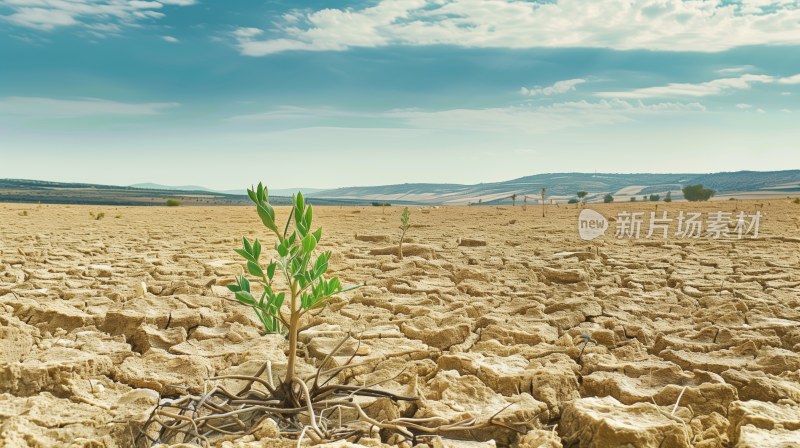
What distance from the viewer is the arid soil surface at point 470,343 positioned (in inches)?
72.7

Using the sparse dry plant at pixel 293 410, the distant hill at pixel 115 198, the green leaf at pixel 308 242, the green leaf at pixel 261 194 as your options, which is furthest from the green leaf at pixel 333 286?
the distant hill at pixel 115 198

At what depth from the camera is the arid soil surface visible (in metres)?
1.85

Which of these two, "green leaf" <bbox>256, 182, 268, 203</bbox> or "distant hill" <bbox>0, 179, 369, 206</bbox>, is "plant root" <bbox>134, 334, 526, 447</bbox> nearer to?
"green leaf" <bbox>256, 182, 268, 203</bbox>

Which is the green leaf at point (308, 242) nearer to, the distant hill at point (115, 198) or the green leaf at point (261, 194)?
the green leaf at point (261, 194)

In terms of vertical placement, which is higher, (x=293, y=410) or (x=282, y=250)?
(x=282, y=250)

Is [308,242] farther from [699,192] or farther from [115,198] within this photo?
[115,198]

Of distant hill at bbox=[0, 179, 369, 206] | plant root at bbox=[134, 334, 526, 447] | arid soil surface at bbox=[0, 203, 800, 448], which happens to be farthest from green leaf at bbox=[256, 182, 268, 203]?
distant hill at bbox=[0, 179, 369, 206]

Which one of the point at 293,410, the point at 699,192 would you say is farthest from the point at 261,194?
the point at 699,192

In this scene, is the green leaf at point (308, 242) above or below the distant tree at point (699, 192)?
above

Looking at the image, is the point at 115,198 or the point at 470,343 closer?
the point at 470,343

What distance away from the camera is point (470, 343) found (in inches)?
117

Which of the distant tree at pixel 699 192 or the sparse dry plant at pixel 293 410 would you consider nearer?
the sparse dry plant at pixel 293 410

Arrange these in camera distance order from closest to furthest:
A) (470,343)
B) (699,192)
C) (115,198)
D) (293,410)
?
1. (293,410)
2. (470,343)
3. (699,192)
4. (115,198)

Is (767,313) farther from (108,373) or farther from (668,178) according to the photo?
(668,178)
